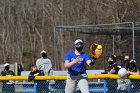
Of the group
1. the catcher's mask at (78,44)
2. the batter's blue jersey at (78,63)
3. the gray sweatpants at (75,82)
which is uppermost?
the catcher's mask at (78,44)

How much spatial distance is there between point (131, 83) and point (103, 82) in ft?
3.09

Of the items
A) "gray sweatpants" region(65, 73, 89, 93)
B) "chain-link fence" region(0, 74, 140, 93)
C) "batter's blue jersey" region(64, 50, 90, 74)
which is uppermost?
"batter's blue jersey" region(64, 50, 90, 74)

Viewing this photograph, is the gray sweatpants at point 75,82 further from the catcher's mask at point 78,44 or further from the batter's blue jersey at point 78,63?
the catcher's mask at point 78,44

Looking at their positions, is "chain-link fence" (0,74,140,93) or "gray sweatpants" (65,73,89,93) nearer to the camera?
"gray sweatpants" (65,73,89,93)

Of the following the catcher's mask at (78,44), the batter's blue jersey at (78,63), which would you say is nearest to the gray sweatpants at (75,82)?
the batter's blue jersey at (78,63)

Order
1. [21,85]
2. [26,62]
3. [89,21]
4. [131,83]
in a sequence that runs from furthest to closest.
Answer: [26,62] → [89,21] → [21,85] → [131,83]

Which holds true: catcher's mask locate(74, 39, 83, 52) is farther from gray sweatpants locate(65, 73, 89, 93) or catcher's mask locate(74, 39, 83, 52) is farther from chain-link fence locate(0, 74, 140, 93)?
chain-link fence locate(0, 74, 140, 93)

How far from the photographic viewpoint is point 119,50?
91.6ft

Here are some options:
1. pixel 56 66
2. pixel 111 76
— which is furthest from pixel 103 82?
pixel 56 66

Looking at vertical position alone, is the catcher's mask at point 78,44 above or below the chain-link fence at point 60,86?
above

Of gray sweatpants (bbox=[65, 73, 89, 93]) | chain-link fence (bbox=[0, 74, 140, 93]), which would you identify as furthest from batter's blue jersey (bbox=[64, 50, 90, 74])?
chain-link fence (bbox=[0, 74, 140, 93])

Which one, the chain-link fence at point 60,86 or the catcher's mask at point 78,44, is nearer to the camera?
the catcher's mask at point 78,44

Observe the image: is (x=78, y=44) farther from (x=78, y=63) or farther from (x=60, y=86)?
(x=60, y=86)

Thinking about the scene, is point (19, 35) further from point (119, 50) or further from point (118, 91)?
point (118, 91)
